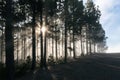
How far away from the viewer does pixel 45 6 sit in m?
42.8

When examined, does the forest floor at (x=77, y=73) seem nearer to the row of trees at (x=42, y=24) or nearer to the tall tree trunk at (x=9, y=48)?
the row of trees at (x=42, y=24)

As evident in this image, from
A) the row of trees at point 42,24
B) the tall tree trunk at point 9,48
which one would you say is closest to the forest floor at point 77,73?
the row of trees at point 42,24

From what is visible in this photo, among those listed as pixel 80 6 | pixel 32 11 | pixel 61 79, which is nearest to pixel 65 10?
pixel 80 6

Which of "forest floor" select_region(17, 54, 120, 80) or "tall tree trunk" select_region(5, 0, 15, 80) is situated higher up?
"tall tree trunk" select_region(5, 0, 15, 80)

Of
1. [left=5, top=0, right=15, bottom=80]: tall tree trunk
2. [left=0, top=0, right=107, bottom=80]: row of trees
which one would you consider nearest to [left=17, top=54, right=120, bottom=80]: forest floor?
[left=0, top=0, right=107, bottom=80]: row of trees

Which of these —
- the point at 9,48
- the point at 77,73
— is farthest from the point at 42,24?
the point at 9,48

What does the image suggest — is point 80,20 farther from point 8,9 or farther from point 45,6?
point 8,9

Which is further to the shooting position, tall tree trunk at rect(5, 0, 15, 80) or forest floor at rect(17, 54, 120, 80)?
forest floor at rect(17, 54, 120, 80)

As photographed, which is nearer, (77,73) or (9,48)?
(9,48)

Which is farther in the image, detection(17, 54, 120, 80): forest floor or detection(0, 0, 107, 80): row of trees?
detection(17, 54, 120, 80): forest floor

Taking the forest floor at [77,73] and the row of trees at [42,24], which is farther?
the forest floor at [77,73]

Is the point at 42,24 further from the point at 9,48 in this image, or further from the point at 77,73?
the point at 9,48

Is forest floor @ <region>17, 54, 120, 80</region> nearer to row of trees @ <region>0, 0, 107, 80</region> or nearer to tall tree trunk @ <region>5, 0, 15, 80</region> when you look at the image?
row of trees @ <region>0, 0, 107, 80</region>

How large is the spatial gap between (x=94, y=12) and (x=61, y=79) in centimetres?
6087
